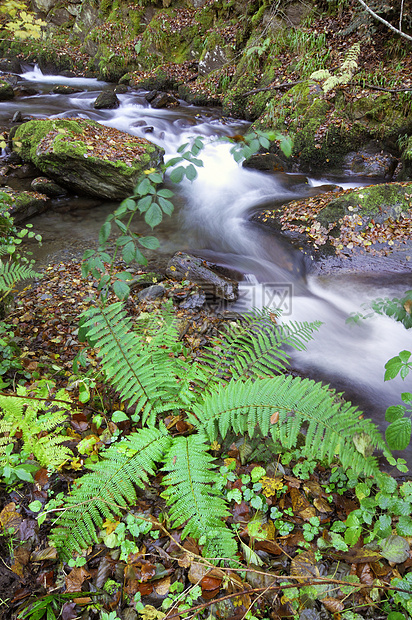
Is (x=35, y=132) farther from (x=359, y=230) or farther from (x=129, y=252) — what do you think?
(x=129, y=252)

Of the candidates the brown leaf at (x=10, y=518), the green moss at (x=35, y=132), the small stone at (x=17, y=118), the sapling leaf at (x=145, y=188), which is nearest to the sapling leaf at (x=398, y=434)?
the sapling leaf at (x=145, y=188)

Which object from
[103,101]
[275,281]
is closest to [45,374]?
[275,281]

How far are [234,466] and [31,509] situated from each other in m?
1.26

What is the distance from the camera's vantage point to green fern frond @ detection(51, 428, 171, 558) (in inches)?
67.1

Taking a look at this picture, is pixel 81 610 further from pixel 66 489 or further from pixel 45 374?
pixel 45 374

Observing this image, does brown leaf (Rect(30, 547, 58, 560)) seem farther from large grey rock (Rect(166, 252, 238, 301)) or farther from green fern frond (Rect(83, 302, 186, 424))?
large grey rock (Rect(166, 252, 238, 301))

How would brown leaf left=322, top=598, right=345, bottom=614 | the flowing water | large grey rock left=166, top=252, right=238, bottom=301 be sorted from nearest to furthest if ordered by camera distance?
brown leaf left=322, top=598, right=345, bottom=614, the flowing water, large grey rock left=166, top=252, right=238, bottom=301

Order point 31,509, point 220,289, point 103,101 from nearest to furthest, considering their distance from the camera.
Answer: point 31,509
point 220,289
point 103,101

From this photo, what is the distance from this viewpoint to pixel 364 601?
1.67 meters

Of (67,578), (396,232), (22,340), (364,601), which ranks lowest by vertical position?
(22,340)

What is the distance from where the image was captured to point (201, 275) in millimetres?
5328

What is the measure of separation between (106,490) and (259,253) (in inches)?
219

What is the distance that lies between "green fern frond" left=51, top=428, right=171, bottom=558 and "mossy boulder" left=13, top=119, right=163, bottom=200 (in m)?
6.89

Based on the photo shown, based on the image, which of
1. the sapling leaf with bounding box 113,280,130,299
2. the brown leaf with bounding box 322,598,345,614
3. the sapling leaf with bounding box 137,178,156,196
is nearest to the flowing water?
the sapling leaf with bounding box 137,178,156,196
